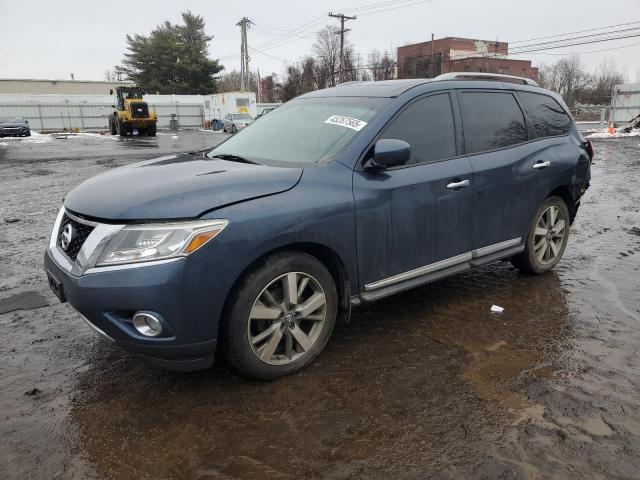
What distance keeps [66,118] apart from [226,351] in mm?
49252

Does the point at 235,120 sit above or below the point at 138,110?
below

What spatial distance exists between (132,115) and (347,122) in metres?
33.8

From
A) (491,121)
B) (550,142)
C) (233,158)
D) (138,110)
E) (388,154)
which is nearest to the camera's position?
(388,154)

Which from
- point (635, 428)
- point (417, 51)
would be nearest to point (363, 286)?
point (635, 428)

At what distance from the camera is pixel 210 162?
3613 mm

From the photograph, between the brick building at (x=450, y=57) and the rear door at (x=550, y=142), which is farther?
the brick building at (x=450, y=57)

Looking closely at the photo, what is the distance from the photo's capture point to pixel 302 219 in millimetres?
3018

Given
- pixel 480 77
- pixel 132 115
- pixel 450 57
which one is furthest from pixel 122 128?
pixel 450 57

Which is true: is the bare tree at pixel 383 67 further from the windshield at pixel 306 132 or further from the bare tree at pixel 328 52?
the windshield at pixel 306 132

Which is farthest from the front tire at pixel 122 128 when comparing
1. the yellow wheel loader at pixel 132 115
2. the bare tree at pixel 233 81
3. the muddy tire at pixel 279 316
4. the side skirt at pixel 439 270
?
the bare tree at pixel 233 81

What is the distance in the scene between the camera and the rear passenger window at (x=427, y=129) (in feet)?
12.2

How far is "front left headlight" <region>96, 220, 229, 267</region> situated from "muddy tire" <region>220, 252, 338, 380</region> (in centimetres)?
38

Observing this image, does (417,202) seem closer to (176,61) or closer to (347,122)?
(347,122)

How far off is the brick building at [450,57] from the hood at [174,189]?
5915 centimetres
